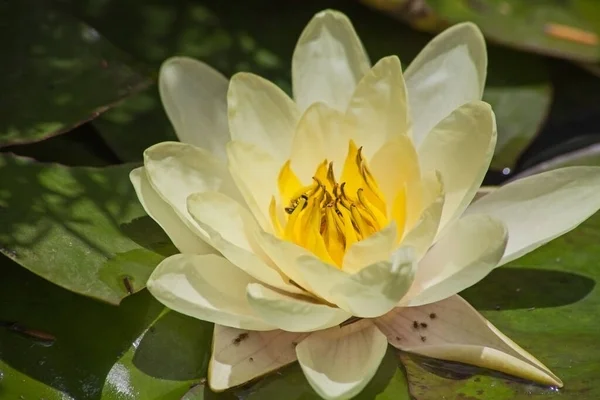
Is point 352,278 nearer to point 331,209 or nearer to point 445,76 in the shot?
point 331,209

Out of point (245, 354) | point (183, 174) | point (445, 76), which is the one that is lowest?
point (245, 354)

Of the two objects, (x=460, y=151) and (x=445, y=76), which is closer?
(x=460, y=151)

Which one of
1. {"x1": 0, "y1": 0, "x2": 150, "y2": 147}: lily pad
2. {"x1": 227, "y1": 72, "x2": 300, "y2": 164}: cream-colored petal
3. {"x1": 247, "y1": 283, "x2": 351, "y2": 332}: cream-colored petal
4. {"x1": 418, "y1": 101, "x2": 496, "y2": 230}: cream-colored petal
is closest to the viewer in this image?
{"x1": 247, "y1": 283, "x2": 351, "y2": 332}: cream-colored petal

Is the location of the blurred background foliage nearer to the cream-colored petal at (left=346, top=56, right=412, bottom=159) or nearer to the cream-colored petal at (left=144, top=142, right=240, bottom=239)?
the cream-colored petal at (left=144, top=142, right=240, bottom=239)

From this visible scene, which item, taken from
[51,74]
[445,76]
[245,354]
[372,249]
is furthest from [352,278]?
[51,74]

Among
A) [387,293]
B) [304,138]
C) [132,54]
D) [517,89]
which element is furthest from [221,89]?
[517,89]

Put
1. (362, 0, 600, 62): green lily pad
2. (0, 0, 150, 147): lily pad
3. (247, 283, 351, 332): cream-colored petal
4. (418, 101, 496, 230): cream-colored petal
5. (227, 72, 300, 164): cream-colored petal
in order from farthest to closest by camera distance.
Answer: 1. (362, 0, 600, 62): green lily pad
2. (0, 0, 150, 147): lily pad
3. (227, 72, 300, 164): cream-colored petal
4. (418, 101, 496, 230): cream-colored petal
5. (247, 283, 351, 332): cream-colored petal

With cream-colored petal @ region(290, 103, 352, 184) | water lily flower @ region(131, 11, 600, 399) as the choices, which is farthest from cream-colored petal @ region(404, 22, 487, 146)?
cream-colored petal @ region(290, 103, 352, 184)
